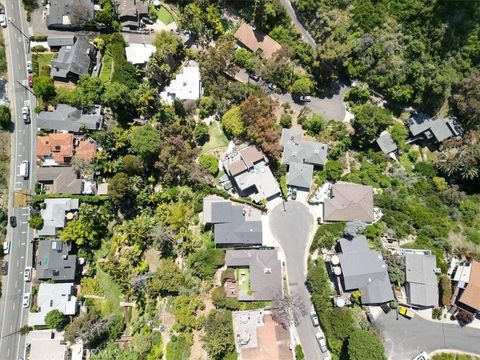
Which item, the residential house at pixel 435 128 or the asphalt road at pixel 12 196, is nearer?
the asphalt road at pixel 12 196

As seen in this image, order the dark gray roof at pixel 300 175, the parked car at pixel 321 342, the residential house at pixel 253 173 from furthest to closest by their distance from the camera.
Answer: the dark gray roof at pixel 300 175 < the residential house at pixel 253 173 < the parked car at pixel 321 342

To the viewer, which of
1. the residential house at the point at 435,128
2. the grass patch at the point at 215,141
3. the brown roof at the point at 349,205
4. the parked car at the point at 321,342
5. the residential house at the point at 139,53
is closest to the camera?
the parked car at the point at 321,342

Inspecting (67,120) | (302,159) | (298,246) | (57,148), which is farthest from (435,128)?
(57,148)

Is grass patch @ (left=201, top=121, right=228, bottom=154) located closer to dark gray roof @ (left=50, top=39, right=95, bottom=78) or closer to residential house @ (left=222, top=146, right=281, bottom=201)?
residential house @ (left=222, top=146, right=281, bottom=201)

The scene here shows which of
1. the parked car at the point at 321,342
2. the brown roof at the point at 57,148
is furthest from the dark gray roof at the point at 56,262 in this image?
the parked car at the point at 321,342

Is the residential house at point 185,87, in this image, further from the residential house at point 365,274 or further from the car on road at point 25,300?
the car on road at point 25,300

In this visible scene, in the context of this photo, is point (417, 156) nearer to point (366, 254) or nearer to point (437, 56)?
point (437, 56)

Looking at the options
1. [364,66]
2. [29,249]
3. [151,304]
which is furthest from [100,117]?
[364,66]
